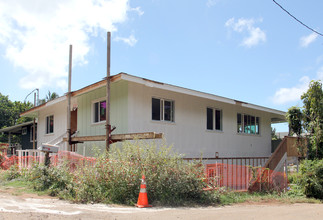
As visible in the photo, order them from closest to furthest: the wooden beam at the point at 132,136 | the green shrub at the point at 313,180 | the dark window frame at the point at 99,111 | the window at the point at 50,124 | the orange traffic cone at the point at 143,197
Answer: the orange traffic cone at the point at 143,197 → the wooden beam at the point at 132,136 → the green shrub at the point at 313,180 → the dark window frame at the point at 99,111 → the window at the point at 50,124

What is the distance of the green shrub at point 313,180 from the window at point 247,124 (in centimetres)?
698

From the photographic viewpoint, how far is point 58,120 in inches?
698

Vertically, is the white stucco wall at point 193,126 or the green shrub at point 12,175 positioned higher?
the white stucco wall at point 193,126

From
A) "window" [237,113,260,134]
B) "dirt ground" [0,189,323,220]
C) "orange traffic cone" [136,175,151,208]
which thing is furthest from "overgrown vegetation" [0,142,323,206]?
"window" [237,113,260,134]

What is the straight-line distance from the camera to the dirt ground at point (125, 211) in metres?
6.43

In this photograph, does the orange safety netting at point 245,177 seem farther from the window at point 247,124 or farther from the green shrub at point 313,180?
the window at point 247,124

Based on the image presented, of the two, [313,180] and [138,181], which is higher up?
[138,181]

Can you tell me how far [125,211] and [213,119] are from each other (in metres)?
9.43

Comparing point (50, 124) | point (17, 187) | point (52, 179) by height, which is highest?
point (50, 124)

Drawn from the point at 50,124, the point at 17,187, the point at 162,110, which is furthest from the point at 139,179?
the point at 50,124

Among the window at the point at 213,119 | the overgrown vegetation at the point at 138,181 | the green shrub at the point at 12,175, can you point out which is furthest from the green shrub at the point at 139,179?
the window at the point at 213,119

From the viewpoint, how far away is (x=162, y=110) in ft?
42.8

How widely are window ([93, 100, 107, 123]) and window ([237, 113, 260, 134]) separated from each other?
8.05 metres

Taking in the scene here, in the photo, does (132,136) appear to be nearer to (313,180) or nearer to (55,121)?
(313,180)
